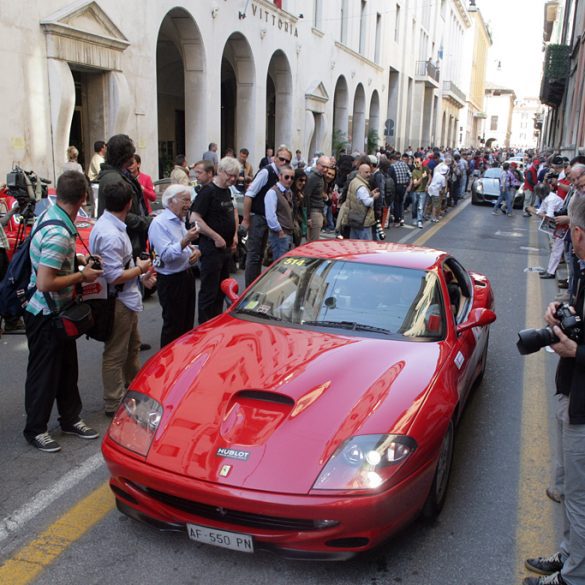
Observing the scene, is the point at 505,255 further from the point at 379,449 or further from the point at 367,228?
the point at 379,449

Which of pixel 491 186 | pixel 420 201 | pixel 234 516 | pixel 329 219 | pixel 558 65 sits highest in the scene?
pixel 558 65

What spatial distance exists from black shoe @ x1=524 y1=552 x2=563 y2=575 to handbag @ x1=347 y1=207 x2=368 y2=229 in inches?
287

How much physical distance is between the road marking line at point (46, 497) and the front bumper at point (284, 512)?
82 centimetres

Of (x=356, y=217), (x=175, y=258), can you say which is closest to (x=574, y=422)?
(x=175, y=258)

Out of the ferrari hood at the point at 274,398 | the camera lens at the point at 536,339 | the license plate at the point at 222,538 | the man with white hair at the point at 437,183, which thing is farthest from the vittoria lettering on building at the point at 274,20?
the license plate at the point at 222,538

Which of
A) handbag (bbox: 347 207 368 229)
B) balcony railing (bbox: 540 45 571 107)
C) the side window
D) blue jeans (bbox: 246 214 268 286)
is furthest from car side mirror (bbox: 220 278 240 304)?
balcony railing (bbox: 540 45 571 107)

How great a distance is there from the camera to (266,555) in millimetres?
3023

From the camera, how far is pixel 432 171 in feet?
60.4

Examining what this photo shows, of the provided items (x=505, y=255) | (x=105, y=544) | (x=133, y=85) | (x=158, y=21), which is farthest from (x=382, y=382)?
(x=158, y=21)

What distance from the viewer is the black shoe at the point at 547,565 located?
296 centimetres

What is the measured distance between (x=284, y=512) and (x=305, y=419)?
494 mm

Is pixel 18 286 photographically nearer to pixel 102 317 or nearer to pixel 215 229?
pixel 102 317

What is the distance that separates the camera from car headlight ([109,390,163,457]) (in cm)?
304

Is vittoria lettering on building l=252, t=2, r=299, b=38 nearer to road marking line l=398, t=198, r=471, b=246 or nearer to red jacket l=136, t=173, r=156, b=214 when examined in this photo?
road marking line l=398, t=198, r=471, b=246
